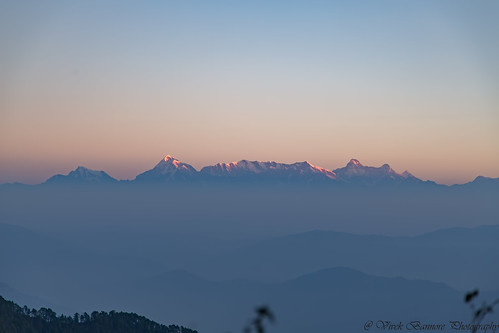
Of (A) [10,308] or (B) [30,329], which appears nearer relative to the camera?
(B) [30,329]

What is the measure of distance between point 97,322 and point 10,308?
20996 mm

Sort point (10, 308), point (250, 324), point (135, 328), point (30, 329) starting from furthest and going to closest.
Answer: point (135, 328) → point (10, 308) → point (30, 329) → point (250, 324)

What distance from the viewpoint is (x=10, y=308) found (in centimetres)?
15050

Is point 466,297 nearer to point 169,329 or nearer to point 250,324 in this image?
point 250,324

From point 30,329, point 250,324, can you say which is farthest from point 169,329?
point 250,324

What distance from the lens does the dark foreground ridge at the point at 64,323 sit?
142 metres

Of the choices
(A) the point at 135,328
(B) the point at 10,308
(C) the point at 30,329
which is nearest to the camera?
(C) the point at 30,329

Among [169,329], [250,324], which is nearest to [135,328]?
[169,329]

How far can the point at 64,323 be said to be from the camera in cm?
15125

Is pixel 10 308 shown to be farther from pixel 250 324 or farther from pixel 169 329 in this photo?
pixel 250 324

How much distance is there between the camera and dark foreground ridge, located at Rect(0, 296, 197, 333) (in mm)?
141875

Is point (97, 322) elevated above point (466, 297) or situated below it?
below

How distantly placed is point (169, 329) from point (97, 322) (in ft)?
64.3

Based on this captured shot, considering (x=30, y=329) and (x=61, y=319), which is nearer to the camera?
(x=30, y=329)
